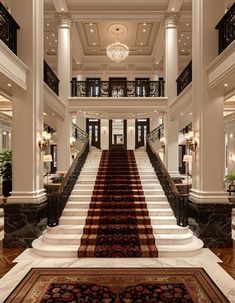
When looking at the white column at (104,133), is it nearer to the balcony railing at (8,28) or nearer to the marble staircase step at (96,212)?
the marble staircase step at (96,212)

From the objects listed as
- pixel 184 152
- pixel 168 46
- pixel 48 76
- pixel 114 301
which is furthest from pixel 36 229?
pixel 184 152

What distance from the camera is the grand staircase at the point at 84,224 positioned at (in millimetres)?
5414

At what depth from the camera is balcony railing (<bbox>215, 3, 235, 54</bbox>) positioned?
5.72 m

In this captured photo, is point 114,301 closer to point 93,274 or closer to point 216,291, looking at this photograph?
point 93,274

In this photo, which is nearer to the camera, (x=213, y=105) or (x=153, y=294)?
(x=153, y=294)

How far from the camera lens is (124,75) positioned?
59.7 ft

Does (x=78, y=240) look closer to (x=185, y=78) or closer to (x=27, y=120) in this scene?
(x=27, y=120)

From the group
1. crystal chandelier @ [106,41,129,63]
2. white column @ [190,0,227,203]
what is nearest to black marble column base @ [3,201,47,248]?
white column @ [190,0,227,203]

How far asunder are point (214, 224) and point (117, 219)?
2088mm

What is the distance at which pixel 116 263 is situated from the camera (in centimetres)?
500

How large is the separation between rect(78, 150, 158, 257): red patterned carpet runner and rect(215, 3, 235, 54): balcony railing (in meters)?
4.10

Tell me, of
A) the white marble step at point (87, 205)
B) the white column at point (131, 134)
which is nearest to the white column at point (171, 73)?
the white marble step at point (87, 205)

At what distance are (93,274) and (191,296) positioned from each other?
1.53 metres

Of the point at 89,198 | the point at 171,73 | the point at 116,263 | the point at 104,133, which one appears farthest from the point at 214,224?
the point at 104,133
